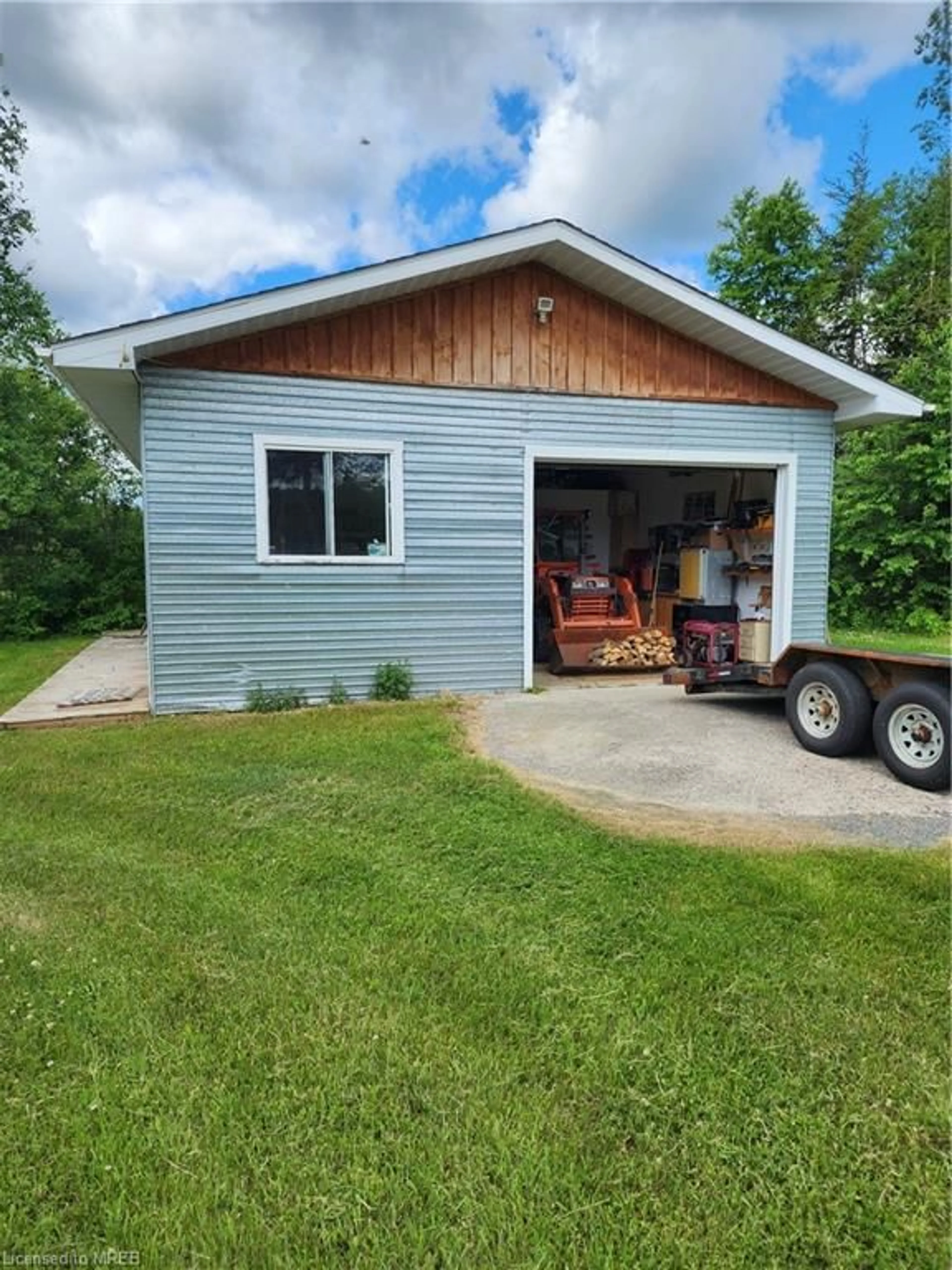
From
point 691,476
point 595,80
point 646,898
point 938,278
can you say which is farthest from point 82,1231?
point 938,278

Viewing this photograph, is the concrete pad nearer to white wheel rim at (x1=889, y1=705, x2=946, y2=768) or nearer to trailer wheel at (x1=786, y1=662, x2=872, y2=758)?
trailer wheel at (x1=786, y1=662, x2=872, y2=758)

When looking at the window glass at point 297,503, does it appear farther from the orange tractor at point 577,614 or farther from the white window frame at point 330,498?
the orange tractor at point 577,614

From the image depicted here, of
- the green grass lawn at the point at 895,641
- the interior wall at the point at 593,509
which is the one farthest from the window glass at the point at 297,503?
the green grass lawn at the point at 895,641

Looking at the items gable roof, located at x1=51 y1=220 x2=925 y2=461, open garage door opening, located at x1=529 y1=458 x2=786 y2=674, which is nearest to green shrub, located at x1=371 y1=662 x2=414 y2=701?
open garage door opening, located at x1=529 y1=458 x2=786 y2=674

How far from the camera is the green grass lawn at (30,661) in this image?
26.2ft

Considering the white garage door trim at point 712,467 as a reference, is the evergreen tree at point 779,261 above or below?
above

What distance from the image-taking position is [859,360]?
20.6m

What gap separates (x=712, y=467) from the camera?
862 cm

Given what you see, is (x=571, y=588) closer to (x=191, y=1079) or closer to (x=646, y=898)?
(x=646, y=898)

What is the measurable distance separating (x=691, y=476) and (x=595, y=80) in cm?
544

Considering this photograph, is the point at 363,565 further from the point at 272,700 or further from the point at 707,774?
the point at 707,774

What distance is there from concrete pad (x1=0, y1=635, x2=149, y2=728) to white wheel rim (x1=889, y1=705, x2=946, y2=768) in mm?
6070

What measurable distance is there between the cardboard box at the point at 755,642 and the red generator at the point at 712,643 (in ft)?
0.29

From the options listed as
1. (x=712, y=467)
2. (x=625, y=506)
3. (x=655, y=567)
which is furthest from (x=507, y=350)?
(x=625, y=506)
